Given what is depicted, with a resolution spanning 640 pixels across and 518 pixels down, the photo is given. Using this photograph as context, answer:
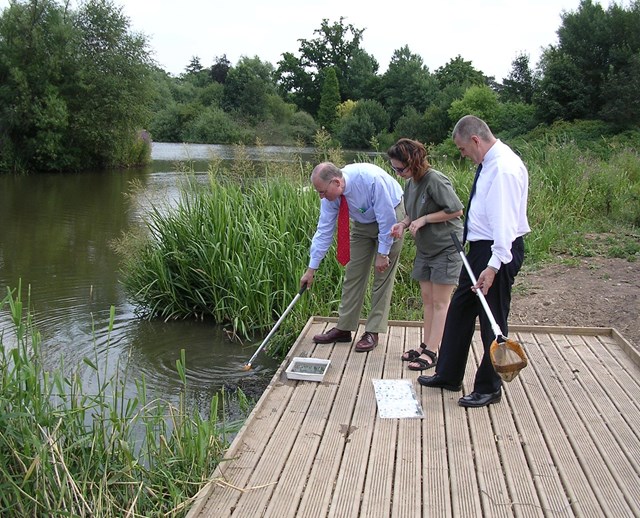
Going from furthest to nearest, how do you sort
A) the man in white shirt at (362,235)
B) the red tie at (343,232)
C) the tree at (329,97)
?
the tree at (329,97) → the red tie at (343,232) → the man in white shirt at (362,235)

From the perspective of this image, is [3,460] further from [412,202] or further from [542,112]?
[542,112]

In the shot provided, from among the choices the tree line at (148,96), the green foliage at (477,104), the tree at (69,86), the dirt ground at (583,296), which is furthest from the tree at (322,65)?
the dirt ground at (583,296)

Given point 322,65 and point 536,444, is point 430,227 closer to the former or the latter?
point 536,444

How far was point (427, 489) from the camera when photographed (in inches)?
109

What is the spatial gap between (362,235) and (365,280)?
0.34m

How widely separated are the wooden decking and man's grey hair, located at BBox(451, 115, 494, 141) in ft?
4.84

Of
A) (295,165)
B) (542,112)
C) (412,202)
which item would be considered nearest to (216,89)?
(542,112)

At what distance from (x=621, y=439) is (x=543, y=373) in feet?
3.18

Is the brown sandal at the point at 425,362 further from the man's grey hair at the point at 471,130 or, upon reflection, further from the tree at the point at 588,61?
the tree at the point at 588,61

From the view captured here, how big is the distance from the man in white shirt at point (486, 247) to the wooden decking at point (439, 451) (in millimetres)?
163

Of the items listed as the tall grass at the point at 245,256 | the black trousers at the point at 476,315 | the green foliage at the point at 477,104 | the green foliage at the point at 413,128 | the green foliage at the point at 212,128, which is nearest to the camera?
the black trousers at the point at 476,315

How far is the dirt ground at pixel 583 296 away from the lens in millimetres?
5828

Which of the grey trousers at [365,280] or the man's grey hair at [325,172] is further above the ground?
the man's grey hair at [325,172]

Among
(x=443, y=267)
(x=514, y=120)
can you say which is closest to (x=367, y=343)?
(x=443, y=267)
